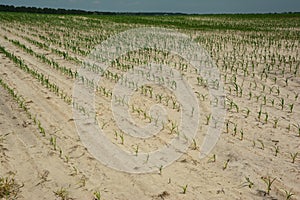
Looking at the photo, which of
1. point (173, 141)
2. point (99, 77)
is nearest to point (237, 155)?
point (173, 141)

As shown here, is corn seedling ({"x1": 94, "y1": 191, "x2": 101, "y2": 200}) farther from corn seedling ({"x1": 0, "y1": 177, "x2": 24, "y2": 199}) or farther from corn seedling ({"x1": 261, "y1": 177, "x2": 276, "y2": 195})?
corn seedling ({"x1": 261, "y1": 177, "x2": 276, "y2": 195})

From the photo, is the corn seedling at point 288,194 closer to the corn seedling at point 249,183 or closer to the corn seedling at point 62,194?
the corn seedling at point 249,183

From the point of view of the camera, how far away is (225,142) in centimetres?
459

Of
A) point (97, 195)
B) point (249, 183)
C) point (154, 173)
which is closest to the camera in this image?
point (97, 195)

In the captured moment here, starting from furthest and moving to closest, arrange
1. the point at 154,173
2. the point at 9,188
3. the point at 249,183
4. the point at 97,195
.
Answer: the point at 154,173
the point at 249,183
the point at 9,188
the point at 97,195

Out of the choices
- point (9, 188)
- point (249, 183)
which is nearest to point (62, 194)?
point (9, 188)

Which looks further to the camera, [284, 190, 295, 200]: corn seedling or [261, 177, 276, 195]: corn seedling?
[261, 177, 276, 195]: corn seedling

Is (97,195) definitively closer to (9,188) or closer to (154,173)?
(154,173)

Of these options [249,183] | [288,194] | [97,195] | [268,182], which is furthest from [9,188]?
[288,194]

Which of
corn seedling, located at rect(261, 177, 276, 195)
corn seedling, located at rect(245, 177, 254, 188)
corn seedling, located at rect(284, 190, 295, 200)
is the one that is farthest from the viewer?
corn seedling, located at rect(245, 177, 254, 188)

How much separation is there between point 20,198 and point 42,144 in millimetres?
1264

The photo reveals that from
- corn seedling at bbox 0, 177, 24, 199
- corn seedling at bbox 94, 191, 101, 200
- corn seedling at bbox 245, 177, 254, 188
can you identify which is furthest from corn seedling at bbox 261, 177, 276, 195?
corn seedling at bbox 0, 177, 24, 199

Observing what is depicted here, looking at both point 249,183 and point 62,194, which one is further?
point 249,183

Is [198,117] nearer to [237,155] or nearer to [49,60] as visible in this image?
[237,155]
